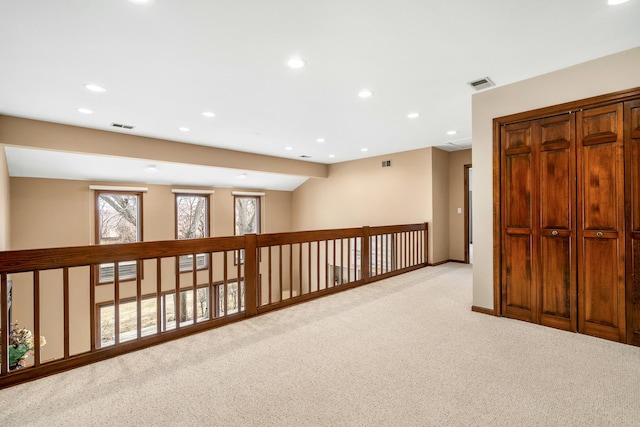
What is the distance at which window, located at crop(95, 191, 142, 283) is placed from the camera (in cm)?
627

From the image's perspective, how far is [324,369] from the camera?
2.10 metres

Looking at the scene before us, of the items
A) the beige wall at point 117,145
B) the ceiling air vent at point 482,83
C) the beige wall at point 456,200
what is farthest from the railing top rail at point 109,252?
the beige wall at point 456,200

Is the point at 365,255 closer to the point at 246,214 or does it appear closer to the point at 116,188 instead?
the point at 246,214

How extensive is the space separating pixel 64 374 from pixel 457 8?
359 centimetres

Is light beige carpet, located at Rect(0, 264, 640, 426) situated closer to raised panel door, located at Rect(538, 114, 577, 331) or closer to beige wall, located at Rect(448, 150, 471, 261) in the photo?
raised panel door, located at Rect(538, 114, 577, 331)

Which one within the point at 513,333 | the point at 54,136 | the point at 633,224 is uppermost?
the point at 54,136

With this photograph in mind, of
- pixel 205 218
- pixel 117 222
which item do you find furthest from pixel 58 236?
pixel 205 218

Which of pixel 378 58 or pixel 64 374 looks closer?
pixel 64 374

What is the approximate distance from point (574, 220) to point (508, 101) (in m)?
1.33

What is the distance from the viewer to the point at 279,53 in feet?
8.34

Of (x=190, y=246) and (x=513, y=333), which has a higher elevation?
(x=190, y=246)

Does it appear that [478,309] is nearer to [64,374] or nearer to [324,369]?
[324,369]

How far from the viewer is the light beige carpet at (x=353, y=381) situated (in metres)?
1.63

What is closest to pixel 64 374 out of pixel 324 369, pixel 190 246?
pixel 190 246
